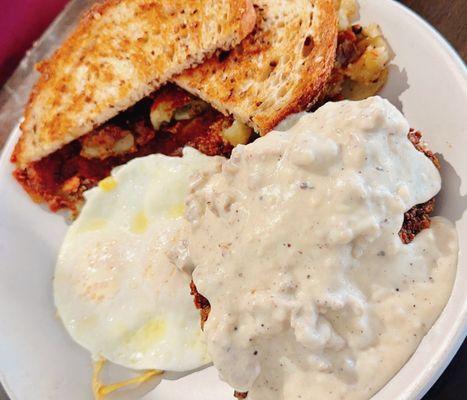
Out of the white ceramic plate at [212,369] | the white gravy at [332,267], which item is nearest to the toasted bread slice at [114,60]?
the white ceramic plate at [212,369]

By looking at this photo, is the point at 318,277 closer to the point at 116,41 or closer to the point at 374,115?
the point at 374,115

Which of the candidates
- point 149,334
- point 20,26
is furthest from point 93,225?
point 20,26

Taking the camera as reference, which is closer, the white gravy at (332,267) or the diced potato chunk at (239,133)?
the white gravy at (332,267)

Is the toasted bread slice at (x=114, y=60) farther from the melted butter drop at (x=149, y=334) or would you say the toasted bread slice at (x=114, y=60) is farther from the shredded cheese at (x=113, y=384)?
the shredded cheese at (x=113, y=384)

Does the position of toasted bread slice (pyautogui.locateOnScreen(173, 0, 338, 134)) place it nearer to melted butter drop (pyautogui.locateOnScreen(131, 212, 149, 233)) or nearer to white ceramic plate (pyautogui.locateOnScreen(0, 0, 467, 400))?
white ceramic plate (pyautogui.locateOnScreen(0, 0, 467, 400))

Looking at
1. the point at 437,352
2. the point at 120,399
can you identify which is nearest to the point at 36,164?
the point at 120,399

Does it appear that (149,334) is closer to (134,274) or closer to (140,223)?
(134,274)
